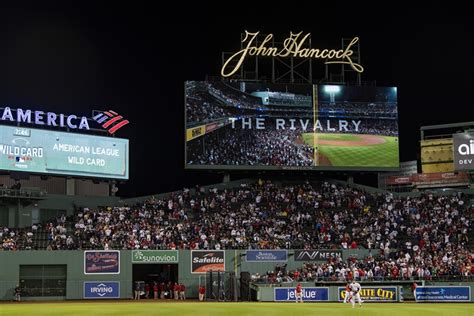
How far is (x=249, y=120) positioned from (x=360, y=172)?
32.7ft

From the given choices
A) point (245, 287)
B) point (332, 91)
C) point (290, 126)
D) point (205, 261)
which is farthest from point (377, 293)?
point (332, 91)

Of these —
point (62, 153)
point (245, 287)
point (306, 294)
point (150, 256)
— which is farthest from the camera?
point (62, 153)

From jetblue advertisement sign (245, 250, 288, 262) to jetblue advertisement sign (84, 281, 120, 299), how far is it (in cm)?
916

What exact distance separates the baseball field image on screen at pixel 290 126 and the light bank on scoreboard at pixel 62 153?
5746 millimetres

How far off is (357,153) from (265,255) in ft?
45.8

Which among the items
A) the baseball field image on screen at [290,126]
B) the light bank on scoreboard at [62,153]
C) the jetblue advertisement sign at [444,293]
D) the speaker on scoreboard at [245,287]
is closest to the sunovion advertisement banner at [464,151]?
the baseball field image on screen at [290,126]

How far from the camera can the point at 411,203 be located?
6406cm

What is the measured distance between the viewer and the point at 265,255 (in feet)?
183

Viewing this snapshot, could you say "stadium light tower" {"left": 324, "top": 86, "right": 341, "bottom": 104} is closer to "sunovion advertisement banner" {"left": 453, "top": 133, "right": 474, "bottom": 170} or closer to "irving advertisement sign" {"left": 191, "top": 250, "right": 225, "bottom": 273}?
"sunovion advertisement banner" {"left": 453, "top": 133, "right": 474, "bottom": 170}

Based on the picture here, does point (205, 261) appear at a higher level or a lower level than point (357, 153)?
lower

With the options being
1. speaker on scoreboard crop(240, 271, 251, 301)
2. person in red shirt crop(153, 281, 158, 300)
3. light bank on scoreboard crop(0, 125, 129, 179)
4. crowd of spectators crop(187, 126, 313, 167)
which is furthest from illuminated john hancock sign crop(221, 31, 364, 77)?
speaker on scoreboard crop(240, 271, 251, 301)

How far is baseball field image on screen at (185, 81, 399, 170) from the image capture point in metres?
63.6

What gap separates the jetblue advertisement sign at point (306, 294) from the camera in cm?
5031

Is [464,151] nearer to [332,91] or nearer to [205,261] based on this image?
[332,91]
